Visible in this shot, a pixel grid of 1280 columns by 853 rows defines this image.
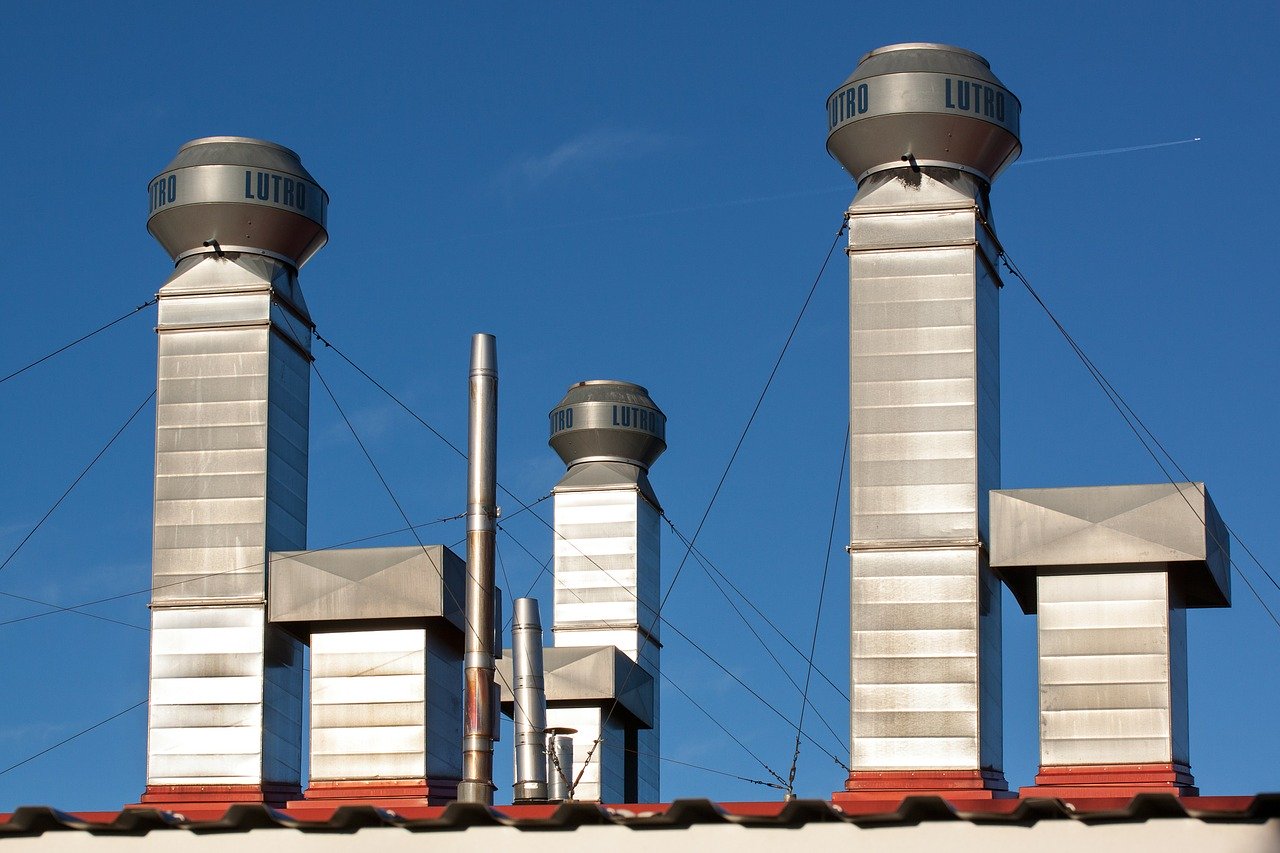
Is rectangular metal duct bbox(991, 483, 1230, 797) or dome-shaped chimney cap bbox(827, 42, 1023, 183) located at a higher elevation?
dome-shaped chimney cap bbox(827, 42, 1023, 183)

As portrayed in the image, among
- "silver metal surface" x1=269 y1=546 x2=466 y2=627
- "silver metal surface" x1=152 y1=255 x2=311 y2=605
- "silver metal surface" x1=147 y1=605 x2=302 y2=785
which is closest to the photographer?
"silver metal surface" x1=269 y1=546 x2=466 y2=627

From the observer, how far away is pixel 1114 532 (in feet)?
128

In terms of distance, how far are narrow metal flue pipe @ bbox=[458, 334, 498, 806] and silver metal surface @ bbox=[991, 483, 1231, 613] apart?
394 inches

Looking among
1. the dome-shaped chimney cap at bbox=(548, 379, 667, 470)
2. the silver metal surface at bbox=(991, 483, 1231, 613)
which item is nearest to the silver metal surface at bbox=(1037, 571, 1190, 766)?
the silver metal surface at bbox=(991, 483, 1231, 613)

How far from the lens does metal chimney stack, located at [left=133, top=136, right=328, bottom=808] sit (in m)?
44.0

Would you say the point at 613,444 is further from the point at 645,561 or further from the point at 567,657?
the point at 567,657

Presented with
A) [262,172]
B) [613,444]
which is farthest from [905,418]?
[613,444]

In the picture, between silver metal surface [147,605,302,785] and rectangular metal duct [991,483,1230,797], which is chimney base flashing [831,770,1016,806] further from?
silver metal surface [147,605,302,785]

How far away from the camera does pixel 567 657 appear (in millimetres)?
55125

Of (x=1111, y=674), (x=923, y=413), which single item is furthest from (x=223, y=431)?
(x=1111, y=674)

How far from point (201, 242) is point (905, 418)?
1675 cm

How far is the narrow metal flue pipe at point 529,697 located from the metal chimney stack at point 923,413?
627 centimetres

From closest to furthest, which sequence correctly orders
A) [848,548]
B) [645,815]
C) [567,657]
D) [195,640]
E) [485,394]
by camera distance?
1. [645,815]
2. [485,394]
3. [848,548]
4. [195,640]
5. [567,657]

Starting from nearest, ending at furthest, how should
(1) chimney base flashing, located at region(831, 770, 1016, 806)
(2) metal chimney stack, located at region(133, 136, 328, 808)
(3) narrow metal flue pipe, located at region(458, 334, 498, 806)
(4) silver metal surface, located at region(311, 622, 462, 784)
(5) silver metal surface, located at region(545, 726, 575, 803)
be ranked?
(3) narrow metal flue pipe, located at region(458, 334, 498, 806)
(1) chimney base flashing, located at region(831, 770, 1016, 806)
(5) silver metal surface, located at region(545, 726, 575, 803)
(4) silver metal surface, located at region(311, 622, 462, 784)
(2) metal chimney stack, located at region(133, 136, 328, 808)
